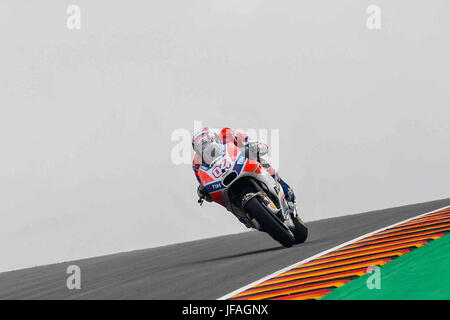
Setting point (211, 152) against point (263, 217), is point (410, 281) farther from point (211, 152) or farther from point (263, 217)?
point (211, 152)

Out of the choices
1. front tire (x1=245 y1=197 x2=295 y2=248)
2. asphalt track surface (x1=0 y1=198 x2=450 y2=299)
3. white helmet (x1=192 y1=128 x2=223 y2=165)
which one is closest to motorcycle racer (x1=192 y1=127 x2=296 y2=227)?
white helmet (x1=192 y1=128 x2=223 y2=165)

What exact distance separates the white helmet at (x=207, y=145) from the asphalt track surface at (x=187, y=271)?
1.28m

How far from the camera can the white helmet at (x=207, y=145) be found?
31.4ft

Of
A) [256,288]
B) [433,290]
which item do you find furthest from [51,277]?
[433,290]

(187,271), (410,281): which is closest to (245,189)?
(187,271)

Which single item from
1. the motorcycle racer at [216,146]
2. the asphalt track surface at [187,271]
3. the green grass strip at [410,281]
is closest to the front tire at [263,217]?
the asphalt track surface at [187,271]

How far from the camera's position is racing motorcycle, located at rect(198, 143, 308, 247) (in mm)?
9203

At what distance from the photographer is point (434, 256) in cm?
726

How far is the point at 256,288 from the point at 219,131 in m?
3.35

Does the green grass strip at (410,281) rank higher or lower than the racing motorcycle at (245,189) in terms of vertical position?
lower

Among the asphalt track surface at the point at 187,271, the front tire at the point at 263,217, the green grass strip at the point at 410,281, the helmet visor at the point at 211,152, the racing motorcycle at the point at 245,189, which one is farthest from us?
the helmet visor at the point at 211,152

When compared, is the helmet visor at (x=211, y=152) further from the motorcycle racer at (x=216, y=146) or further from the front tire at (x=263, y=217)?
the front tire at (x=263, y=217)
